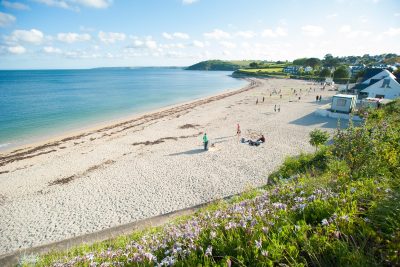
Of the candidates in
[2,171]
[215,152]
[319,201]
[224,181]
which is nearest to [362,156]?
[319,201]

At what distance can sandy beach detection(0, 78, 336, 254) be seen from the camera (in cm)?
1235

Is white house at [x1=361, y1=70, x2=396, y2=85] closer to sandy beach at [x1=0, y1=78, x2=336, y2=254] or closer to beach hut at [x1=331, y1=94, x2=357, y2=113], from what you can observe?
beach hut at [x1=331, y1=94, x2=357, y2=113]

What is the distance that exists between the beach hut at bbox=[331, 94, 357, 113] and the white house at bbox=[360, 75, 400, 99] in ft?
40.2

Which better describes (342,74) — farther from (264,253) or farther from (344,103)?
(264,253)

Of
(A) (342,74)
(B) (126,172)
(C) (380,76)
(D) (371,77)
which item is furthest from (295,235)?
(A) (342,74)

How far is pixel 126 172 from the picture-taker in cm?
1766

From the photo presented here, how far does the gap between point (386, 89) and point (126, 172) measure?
40.2 m

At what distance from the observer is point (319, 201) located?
328 cm

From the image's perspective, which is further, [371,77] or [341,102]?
[371,77]

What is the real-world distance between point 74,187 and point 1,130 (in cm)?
2539

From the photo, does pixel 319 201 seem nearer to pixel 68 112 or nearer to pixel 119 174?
pixel 119 174

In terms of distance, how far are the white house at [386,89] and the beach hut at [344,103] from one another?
40.2 ft

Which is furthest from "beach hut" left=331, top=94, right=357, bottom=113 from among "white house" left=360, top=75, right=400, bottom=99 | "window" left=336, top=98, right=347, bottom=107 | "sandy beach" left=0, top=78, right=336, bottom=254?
"white house" left=360, top=75, right=400, bottom=99

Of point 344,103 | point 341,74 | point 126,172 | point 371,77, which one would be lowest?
point 126,172
